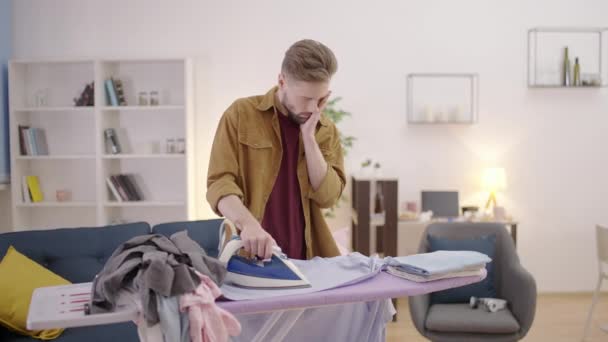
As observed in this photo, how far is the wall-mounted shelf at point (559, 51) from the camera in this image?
16.6 feet

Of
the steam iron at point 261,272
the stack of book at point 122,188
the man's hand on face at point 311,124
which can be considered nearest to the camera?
the steam iron at point 261,272

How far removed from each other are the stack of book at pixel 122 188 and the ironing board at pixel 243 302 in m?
3.36

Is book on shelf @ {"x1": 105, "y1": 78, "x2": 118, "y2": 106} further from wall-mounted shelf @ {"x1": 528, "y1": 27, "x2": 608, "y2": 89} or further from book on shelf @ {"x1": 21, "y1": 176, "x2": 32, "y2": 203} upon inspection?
wall-mounted shelf @ {"x1": 528, "y1": 27, "x2": 608, "y2": 89}

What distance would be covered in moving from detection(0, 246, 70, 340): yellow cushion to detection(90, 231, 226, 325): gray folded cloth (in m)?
1.38

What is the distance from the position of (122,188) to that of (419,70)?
264 centimetres

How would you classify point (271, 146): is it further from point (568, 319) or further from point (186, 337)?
point (568, 319)

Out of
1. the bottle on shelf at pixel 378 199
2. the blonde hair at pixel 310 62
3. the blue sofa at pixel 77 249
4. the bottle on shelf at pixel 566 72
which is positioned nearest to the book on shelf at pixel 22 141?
the blue sofa at pixel 77 249

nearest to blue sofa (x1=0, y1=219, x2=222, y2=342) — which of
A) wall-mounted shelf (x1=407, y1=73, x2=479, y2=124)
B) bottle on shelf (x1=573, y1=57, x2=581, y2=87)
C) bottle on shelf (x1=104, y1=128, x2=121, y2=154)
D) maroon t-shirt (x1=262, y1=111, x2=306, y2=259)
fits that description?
maroon t-shirt (x1=262, y1=111, x2=306, y2=259)

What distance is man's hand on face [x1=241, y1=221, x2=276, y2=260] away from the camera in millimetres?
1556

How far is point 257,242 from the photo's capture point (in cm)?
155

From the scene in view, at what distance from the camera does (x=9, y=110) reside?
471 centimetres

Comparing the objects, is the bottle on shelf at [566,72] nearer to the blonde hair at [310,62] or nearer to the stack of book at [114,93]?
the stack of book at [114,93]

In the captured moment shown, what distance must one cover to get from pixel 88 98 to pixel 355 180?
87.1 inches

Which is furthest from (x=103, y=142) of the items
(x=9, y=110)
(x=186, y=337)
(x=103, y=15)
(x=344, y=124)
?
(x=186, y=337)
